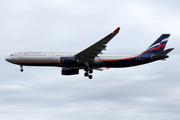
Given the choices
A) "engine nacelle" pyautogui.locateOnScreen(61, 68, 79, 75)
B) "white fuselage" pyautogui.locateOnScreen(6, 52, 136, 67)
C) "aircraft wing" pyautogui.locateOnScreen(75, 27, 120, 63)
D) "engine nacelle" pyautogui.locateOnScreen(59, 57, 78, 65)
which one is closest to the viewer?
"aircraft wing" pyautogui.locateOnScreen(75, 27, 120, 63)

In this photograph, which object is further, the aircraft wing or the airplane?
the airplane

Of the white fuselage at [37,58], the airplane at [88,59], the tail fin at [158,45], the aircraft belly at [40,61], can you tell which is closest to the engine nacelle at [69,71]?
the airplane at [88,59]

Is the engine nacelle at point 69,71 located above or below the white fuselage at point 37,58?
below

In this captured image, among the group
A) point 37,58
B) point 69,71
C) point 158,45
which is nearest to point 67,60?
point 37,58

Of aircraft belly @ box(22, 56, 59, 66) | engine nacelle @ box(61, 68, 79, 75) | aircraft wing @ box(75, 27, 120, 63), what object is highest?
aircraft wing @ box(75, 27, 120, 63)

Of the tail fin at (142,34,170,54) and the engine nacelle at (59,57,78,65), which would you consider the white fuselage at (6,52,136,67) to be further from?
the tail fin at (142,34,170,54)

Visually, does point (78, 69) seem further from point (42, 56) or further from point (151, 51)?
point (151, 51)

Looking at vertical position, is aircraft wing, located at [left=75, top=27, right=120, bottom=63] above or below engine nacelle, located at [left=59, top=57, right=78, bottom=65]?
above

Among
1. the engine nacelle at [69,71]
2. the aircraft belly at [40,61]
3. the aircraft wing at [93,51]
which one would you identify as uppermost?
the aircraft wing at [93,51]

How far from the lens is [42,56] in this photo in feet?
163

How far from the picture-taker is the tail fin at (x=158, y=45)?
2126 inches

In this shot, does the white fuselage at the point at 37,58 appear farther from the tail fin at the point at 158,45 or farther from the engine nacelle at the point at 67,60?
the tail fin at the point at 158,45

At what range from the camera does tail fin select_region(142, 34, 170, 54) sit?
5400 centimetres

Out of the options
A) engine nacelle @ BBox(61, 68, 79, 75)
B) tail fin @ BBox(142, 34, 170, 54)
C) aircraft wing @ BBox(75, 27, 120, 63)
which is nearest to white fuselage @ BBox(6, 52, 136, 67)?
aircraft wing @ BBox(75, 27, 120, 63)
